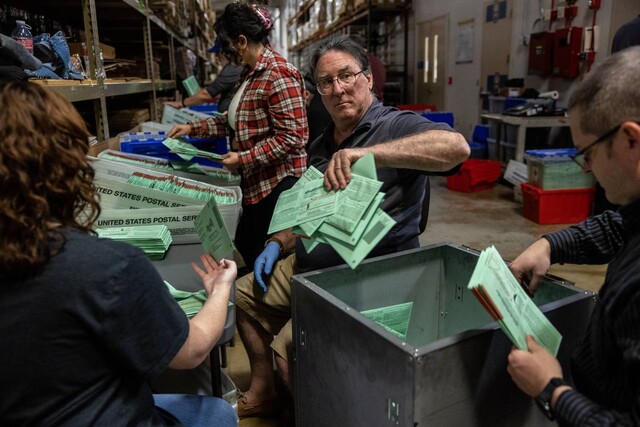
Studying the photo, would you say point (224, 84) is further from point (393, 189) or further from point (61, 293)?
point (61, 293)

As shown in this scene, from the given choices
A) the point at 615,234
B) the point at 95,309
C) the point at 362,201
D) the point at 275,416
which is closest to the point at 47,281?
the point at 95,309

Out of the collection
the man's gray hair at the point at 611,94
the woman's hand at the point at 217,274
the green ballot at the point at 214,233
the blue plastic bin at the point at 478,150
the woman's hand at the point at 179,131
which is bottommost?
the blue plastic bin at the point at 478,150

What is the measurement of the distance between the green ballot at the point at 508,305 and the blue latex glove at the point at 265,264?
870mm

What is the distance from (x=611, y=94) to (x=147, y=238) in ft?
4.04

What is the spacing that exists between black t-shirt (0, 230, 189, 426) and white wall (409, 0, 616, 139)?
16.5 ft

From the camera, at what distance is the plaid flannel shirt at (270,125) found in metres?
2.34

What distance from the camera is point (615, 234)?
1.29 meters

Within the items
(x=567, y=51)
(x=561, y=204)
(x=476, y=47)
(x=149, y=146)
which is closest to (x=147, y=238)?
(x=149, y=146)

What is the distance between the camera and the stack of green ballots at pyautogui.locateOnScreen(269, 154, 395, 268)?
103 centimetres

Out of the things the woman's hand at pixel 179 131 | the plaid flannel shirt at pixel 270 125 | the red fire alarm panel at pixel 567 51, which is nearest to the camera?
the plaid flannel shirt at pixel 270 125

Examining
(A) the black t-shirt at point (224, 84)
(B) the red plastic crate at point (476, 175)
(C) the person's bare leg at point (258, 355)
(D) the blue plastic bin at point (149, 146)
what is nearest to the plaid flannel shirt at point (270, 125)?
(D) the blue plastic bin at point (149, 146)

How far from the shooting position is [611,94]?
2.80ft

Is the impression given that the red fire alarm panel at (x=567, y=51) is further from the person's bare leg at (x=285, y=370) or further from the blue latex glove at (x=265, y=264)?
the person's bare leg at (x=285, y=370)

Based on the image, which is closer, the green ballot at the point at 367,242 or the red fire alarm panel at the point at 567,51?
the green ballot at the point at 367,242
